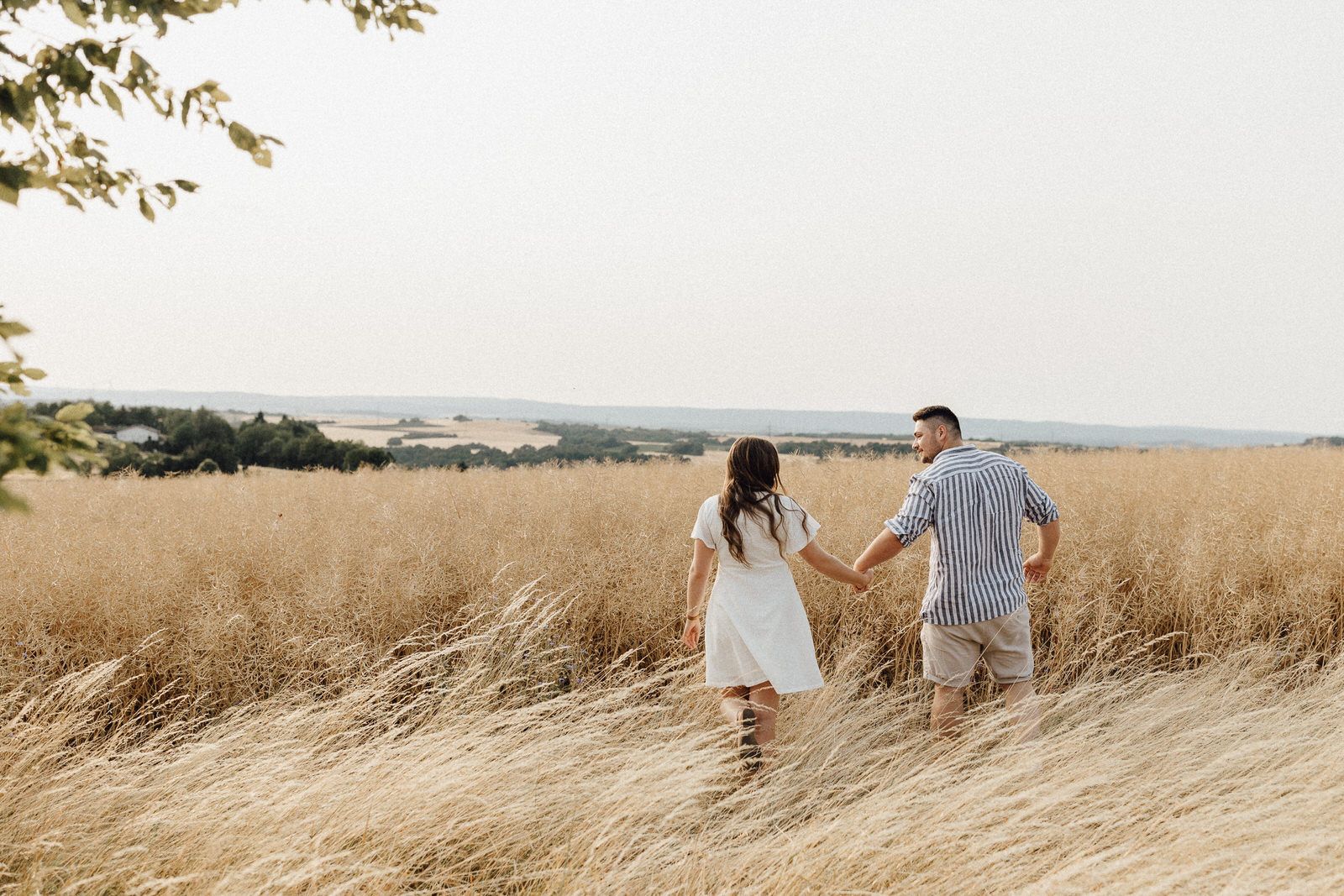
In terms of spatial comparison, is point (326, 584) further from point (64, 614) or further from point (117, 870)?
point (117, 870)

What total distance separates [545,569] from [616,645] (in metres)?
0.78

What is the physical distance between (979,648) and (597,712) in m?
1.92

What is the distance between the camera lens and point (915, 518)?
4.01 metres

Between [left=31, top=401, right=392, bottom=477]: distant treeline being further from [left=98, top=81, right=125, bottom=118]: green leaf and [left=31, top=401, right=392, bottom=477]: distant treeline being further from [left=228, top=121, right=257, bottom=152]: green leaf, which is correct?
[left=98, top=81, right=125, bottom=118]: green leaf

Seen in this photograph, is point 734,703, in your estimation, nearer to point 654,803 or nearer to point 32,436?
point 654,803

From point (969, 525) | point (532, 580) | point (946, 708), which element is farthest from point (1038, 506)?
point (532, 580)

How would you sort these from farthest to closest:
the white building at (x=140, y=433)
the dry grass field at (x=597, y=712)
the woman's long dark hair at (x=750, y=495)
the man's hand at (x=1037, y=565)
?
the white building at (x=140, y=433) → the man's hand at (x=1037, y=565) → the woman's long dark hair at (x=750, y=495) → the dry grass field at (x=597, y=712)

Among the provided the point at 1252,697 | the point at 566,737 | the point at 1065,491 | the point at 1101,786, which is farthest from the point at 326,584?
the point at 1065,491

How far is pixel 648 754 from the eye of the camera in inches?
138

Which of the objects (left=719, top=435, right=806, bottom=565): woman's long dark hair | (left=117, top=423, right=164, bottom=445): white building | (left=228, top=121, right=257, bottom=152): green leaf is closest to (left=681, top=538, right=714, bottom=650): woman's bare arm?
(left=719, top=435, right=806, bottom=565): woman's long dark hair

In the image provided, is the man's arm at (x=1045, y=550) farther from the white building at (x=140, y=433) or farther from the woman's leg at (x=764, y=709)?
the white building at (x=140, y=433)

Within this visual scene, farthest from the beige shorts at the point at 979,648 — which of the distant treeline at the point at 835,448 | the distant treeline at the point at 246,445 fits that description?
the distant treeline at the point at 246,445

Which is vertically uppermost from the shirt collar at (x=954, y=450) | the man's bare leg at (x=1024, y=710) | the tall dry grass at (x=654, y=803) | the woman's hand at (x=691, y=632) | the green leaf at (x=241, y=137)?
the green leaf at (x=241, y=137)

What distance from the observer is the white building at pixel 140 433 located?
75.3 ft
